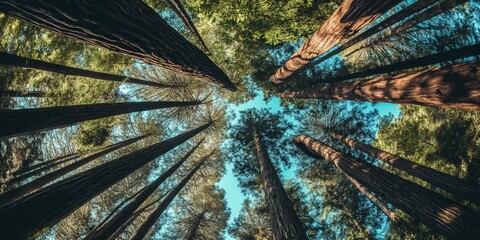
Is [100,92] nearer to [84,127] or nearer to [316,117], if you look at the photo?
[84,127]

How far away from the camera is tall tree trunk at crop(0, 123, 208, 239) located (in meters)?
2.72

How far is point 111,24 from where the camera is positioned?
2.59m

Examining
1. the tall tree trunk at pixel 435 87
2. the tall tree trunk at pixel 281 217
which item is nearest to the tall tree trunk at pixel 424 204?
the tall tree trunk at pixel 281 217

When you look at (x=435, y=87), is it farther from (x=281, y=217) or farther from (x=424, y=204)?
(x=281, y=217)

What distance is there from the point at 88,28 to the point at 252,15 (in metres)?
5.60

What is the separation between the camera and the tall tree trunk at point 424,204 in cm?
384

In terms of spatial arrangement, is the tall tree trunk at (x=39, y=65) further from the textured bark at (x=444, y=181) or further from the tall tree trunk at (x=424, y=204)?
the textured bark at (x=444, y=181)

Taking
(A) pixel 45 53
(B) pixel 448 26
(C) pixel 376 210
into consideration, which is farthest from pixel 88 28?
(C) pixel 376 210

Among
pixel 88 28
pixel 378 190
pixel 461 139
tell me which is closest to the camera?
pixel 88 28

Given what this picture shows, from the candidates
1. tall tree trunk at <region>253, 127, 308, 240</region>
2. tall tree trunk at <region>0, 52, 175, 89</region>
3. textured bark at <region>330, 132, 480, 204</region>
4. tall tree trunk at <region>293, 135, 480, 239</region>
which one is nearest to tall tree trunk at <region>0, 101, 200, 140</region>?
tall tree trunk at <region>0, 52, 175, 89</region>

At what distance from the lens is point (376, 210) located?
1107 centimetres

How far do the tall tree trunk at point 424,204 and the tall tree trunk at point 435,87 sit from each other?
2.19 meters

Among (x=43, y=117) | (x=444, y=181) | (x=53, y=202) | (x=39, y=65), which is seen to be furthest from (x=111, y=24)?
(x=444, y=181)

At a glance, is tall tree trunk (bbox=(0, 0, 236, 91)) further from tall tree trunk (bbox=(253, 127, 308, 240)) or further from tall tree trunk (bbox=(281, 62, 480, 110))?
tall tree trunk (bbox=(253, 127, 308, 240))
